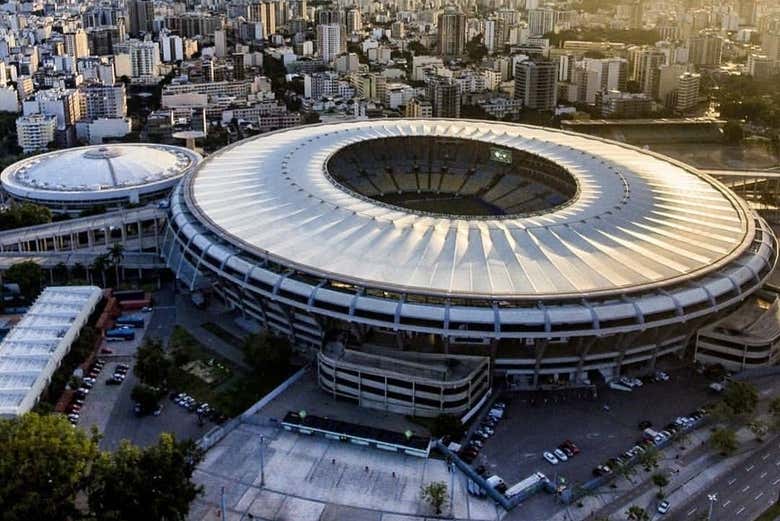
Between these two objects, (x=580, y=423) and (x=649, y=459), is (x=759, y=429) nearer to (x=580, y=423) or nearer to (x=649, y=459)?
(x=649, y=459)

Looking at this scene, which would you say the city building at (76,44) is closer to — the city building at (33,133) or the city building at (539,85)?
the city building at (33,133)

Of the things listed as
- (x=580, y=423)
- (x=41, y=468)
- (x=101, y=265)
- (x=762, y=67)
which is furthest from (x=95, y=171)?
(x=762, y=67)

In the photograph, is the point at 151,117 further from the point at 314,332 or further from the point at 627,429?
the point at 627,429

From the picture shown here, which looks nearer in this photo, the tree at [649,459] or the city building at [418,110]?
the tree at [649,459]

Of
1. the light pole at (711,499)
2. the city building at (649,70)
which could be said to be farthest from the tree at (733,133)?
the light pole at (711,499)

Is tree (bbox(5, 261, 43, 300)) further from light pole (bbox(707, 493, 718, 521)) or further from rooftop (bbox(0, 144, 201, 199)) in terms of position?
light pole (bbox(707, 493, 718, 521))

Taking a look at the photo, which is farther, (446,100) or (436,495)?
(446,100)

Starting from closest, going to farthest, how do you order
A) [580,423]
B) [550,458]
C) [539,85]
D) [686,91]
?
[550,458] → [580,423] → [539,85] → [686,91]
